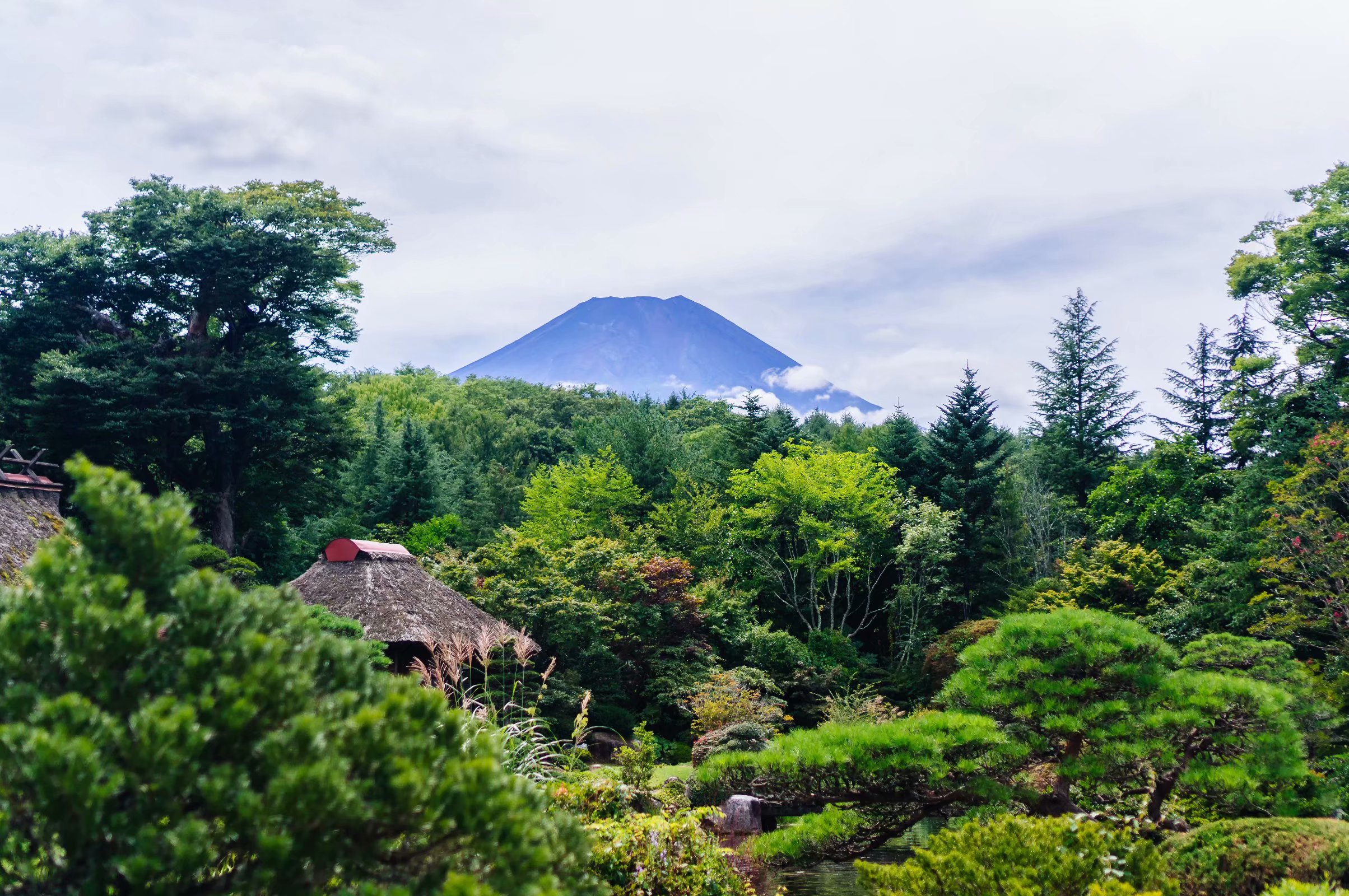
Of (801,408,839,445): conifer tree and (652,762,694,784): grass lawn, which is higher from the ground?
(801,408,839,445): conifer tree

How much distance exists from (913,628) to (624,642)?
7437mm

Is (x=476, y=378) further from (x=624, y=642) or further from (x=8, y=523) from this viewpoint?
(x=8, y=523)

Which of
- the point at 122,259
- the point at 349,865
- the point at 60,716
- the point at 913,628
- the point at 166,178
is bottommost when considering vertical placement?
the point at 913,628

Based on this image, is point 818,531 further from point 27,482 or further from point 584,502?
point 27,482

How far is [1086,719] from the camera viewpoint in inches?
228

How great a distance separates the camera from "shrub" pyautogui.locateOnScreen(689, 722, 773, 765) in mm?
11961

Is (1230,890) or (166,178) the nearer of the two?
(1230,890)

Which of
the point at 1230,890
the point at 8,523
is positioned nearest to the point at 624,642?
the point at 8,523

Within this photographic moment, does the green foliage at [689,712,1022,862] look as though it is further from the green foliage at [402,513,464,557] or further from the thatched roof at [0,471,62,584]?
the green foliage at [402,513,464,557]

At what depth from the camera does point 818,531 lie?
20703 millimetres

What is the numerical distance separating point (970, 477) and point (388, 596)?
15115 millimetres

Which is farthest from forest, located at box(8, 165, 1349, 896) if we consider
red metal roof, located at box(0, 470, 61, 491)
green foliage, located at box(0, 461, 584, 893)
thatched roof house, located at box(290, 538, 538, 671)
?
red metal roof, located at box(0, 470, 61, 491)

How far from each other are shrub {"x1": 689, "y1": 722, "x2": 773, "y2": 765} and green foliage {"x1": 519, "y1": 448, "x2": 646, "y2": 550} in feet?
30.0

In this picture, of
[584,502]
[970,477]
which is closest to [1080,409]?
[970,477]
